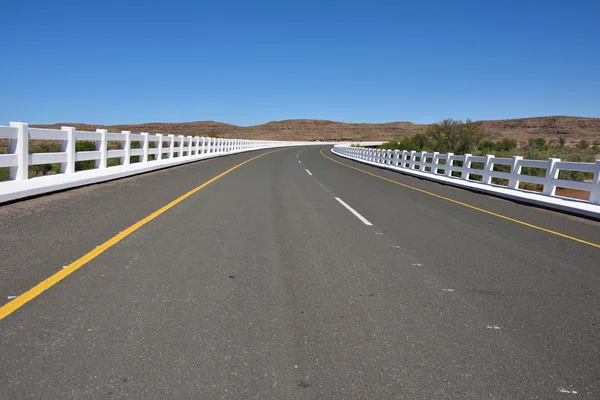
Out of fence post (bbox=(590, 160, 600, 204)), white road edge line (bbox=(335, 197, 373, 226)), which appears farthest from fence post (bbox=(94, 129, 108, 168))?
fence post (bbox=(590, 160, 600, 204))

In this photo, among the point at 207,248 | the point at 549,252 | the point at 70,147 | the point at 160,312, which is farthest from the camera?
the point at 70,147

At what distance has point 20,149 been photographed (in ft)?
35.6

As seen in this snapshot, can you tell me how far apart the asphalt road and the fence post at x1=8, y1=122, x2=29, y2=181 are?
70.1 inches

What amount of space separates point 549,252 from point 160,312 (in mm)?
6155

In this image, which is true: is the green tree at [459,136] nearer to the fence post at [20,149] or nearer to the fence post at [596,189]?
the fence post at [596,189]

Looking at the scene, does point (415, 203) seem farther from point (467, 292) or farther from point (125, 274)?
point (125, 274)

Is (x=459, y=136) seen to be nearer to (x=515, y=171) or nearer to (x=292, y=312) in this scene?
(x=515, y=171)

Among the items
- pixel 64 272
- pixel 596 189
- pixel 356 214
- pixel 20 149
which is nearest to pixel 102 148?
pixel 20 149

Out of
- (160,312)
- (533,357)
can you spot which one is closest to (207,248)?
(160,312)

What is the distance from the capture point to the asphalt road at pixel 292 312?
3367 mm

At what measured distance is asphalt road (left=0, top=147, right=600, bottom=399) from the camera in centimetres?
337

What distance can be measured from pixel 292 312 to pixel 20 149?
8.93 meters

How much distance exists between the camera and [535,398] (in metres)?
3.25

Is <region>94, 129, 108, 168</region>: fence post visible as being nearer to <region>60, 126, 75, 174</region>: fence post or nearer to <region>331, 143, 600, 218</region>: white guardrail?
<region>60, 126, 75, 174</region>: fence post
